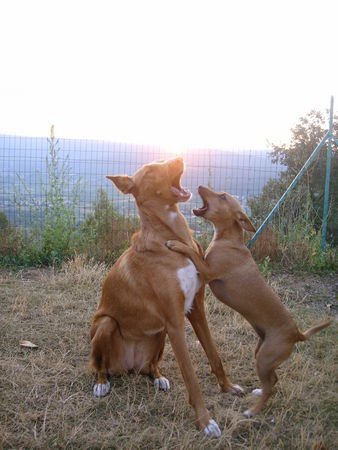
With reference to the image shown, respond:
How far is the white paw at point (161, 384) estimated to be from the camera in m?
3.46

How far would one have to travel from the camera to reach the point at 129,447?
8.68 feet

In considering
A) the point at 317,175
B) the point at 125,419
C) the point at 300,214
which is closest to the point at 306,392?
the point at 125,419

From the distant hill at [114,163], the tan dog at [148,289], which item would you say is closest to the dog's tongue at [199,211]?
the tan dog at [148,289]

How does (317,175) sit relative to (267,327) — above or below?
above

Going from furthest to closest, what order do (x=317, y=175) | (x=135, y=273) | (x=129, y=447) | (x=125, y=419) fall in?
(x=317, y=175), (x=135, y=273), (x=125, y=419), (x=129, y=447)

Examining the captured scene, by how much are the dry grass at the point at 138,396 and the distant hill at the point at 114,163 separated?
306 cm

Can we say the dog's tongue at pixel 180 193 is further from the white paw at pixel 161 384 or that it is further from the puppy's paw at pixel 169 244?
the white paw at pixel 161 384

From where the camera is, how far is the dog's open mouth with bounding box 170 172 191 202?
3.39 metres

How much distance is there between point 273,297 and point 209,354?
2.18 ft

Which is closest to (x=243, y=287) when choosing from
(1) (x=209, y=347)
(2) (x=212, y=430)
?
(1) (x=209, y=347)

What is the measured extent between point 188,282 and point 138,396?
3.30 ft

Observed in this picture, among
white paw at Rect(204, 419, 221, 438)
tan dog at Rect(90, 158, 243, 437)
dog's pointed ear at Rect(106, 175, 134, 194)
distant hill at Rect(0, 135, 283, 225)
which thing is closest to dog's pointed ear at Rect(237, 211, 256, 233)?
tan dog at Rect(90, 158, 243, 437)

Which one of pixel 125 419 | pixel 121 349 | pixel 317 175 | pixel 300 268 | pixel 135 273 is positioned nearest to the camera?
pixel 125 419

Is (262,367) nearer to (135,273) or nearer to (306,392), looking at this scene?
(306,392)
